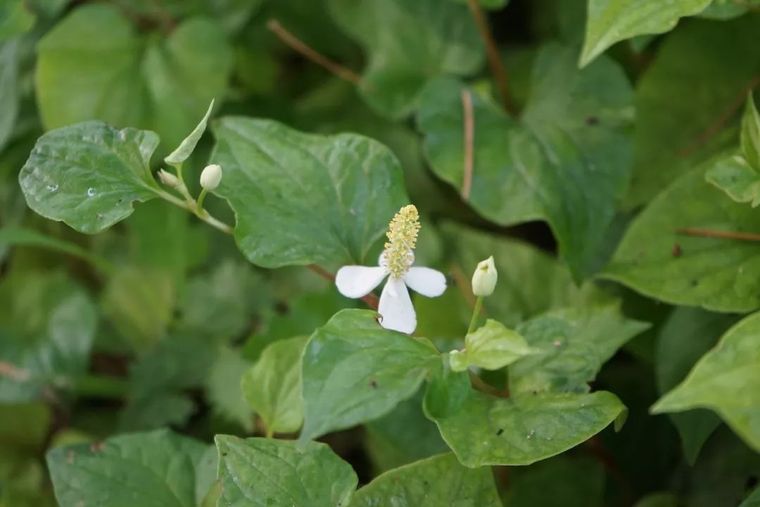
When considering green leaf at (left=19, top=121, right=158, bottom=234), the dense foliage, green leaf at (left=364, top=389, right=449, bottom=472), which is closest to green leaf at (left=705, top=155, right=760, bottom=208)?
the dense foliage

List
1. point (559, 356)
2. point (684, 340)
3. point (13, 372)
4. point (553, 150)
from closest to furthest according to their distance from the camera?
point (559, 356)
point (684, 340)
point (553, 150)
point (13, 372)

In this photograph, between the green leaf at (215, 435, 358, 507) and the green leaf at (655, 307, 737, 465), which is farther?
the green leaf at (655, 307, 737, 465)

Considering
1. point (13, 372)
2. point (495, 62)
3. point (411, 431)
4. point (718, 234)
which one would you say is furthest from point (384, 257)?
point (13, 372)

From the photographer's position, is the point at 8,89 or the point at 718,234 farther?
the point at 8,89

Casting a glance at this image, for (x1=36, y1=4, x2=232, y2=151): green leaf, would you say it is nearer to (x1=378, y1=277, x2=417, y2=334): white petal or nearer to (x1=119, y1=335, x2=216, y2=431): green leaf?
(x1=119, y1=335, x2=216, y2=431): green leaf

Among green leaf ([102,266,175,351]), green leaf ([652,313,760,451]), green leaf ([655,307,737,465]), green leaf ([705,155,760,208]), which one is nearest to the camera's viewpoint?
green leaf ([652,313,760,451])

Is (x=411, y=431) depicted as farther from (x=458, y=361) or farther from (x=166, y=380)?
(x=166, y=380)

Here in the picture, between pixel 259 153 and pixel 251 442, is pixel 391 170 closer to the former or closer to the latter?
pixel 259 153

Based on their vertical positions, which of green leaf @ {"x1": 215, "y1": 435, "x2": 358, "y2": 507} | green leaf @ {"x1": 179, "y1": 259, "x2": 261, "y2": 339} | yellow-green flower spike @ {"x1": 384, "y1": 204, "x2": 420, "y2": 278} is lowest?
green leaf @ {"x1": 179, "y1": 259, "x2": 261, "y2": 339}

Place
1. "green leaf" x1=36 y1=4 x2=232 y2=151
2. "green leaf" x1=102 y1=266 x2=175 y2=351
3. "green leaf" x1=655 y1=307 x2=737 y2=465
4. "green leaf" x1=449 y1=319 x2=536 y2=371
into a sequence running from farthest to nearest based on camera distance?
"green leaf" x1=102 y1=266 x2=175 y2=351
"green leaf" x1=36 y1=4 x2=232 y2=151
"green leaf" x1=655 y1=307 x2=737 y2=465
"green leaf" x1=449 y1=319 x2=536 y2=371
